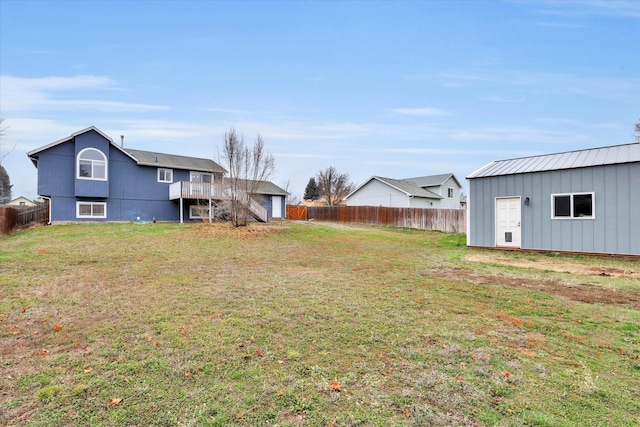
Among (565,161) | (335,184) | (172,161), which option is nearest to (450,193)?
(335,184)

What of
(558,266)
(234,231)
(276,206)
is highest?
(276,206)

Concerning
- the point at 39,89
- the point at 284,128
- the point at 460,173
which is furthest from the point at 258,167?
the point at 460,173

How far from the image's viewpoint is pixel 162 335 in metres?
4.05

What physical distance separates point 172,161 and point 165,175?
4.12 ft

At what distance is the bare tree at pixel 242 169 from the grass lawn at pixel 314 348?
8.90 m

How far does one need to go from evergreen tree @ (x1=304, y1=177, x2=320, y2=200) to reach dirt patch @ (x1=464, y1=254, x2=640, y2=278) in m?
54.6

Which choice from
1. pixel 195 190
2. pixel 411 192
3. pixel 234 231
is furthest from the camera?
pixel 411 192

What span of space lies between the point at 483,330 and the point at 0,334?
6240 mm

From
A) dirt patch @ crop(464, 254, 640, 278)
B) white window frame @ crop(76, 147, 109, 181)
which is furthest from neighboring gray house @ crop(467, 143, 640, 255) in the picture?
white window frame @ crop(76, 147, 109, 181)

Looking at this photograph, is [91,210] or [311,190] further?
[311,190]

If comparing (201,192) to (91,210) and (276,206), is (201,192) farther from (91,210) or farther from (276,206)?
(276,206)

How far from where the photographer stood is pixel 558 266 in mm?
9875

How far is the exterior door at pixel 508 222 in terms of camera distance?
13.7m

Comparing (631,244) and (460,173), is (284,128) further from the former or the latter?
(460,173)
